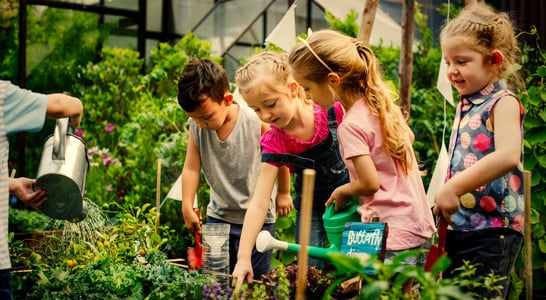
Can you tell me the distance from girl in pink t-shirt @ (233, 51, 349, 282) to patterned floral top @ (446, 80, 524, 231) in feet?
1.72

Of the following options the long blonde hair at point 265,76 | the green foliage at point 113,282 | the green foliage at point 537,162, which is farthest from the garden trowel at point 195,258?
the green foliage at point 537,162

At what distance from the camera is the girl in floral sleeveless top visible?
2141 millimetres

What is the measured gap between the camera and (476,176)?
6.56 feet

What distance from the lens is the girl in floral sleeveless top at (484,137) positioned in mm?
2141

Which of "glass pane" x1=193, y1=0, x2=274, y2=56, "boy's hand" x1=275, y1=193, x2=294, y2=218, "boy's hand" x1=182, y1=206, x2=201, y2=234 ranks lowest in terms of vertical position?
"boy's hand" x1=182, y1=206, x2=201, y2=234

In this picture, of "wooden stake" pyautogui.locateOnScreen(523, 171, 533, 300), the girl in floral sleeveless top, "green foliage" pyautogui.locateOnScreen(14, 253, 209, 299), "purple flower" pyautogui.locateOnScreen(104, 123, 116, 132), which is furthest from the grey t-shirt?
"purple flower" pyautogui.locateOnScreen(104, 123, 116, 132)

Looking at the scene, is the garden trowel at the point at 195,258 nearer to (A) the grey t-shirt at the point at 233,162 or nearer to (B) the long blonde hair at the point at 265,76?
(A) the grey t-shirt at the point at 233,162

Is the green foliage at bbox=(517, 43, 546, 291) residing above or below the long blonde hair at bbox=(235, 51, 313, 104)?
below

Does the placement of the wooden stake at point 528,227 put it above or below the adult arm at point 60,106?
below

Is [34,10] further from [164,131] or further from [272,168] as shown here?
[272,168]

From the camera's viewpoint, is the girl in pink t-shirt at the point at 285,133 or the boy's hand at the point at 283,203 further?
the boy's hand at the point at 283,203

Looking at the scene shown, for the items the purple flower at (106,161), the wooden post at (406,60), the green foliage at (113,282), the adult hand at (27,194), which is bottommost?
the green foliage at (113,282)

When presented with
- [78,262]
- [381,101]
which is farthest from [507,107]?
[78,262]

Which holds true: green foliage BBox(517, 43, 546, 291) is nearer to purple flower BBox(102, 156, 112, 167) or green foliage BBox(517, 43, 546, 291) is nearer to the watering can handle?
the watering can handle
